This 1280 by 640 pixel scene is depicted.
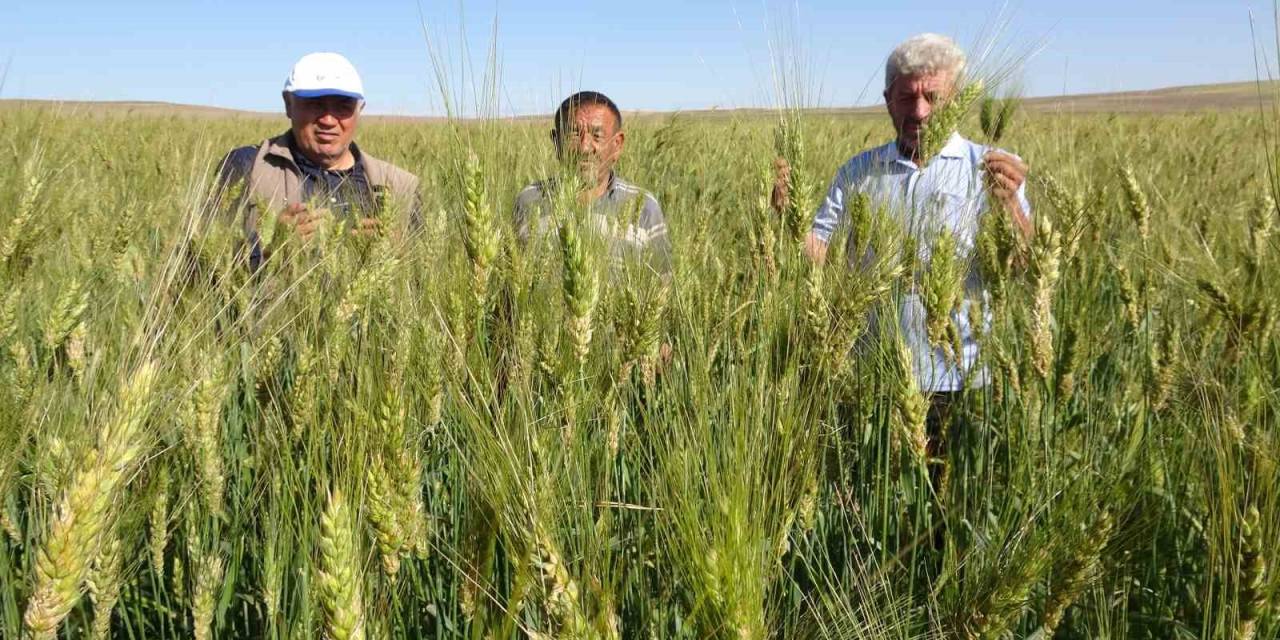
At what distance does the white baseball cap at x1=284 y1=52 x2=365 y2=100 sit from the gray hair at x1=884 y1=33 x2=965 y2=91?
76.6 inches

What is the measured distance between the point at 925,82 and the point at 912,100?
0.06 m

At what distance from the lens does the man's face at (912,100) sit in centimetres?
247

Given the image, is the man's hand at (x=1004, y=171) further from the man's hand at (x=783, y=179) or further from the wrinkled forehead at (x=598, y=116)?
the wrinkled forehead at (x=598, y=116)

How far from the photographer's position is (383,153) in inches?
302

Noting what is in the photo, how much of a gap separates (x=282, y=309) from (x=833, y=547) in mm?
1040

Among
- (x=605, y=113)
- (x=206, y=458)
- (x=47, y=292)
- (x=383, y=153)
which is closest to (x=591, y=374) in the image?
(x=206, y=458)

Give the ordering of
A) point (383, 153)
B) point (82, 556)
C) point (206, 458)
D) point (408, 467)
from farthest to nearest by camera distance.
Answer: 1. point (383, 153)
2. point (206, 458)
3. point (408, 467)
4. point (82, 556)

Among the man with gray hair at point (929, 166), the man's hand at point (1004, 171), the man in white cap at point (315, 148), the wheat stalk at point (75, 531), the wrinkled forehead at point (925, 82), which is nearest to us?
the wheat stalk at point (75, 531)

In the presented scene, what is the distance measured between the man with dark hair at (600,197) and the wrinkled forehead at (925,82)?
2.58 ft

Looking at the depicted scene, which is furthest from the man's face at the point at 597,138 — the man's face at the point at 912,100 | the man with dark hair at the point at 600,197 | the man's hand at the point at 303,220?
the man's face at the point at 912,100

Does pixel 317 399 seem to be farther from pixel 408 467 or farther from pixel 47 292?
pixel 47 292

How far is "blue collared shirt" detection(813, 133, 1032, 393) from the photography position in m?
1.71

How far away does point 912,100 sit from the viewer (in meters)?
2.54

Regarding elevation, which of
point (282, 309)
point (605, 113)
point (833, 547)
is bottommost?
point (833, 547)
